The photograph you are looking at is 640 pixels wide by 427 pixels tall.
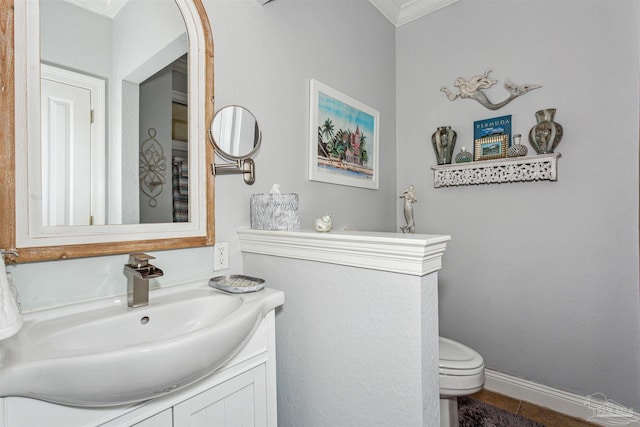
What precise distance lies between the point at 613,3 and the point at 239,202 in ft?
7.20

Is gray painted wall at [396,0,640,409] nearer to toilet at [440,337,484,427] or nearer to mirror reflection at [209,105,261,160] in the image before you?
toilet at [440,337,484,427]

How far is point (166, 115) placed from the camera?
1152 millimetres

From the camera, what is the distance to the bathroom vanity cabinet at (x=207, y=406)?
622 mm

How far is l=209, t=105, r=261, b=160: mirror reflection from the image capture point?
1.26 meters

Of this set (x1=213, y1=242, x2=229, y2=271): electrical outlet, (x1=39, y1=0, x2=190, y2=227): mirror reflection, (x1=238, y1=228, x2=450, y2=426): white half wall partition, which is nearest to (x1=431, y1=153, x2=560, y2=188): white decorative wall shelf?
(x1=238, y1=228, x2=450, y2=426): white half wall partition

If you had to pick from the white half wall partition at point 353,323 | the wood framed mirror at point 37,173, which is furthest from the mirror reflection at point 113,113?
the white half wall partition at point 353,323

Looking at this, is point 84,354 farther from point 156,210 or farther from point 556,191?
point 556,191

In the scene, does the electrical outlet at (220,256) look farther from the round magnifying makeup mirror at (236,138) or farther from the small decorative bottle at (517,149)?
the small decorative bottle at (517,149)

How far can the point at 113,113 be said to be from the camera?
1011 millimetres

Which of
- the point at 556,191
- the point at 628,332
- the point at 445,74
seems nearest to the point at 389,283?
the point at 556,191

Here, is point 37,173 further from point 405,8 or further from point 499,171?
point 405,8

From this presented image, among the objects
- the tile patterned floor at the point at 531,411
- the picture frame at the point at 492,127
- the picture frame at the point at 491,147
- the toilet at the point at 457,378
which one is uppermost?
the picture frame at the point at 492,127

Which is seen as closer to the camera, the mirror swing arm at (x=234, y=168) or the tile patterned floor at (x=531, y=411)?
the mirror swing arm at (x=234, y=168)

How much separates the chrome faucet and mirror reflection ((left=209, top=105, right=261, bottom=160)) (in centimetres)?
53
